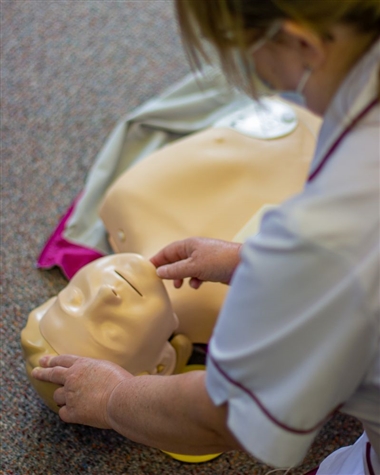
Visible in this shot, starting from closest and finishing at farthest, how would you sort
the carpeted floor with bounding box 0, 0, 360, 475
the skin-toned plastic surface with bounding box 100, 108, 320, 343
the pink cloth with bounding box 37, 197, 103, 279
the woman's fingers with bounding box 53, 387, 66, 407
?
the woman's fingers with bounding box 53, 387, 66, 407
the carpeted floor with bounding box 0, 0, 360, 475
the skin-toned plastic surface with bounding box 100, 108, 320, 343
the pink cloth with bounding box 37, 197, 103, 279

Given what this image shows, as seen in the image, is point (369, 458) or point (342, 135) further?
point (369, 458)

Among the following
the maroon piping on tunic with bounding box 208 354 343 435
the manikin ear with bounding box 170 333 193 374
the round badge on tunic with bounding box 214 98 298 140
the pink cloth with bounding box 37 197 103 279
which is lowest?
the manikin ear with bounding box 170 333 193 374

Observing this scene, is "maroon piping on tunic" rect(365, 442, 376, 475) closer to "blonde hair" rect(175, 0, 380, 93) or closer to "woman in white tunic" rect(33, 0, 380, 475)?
"woman in white tunic" rect(33, 0, 380, 475)

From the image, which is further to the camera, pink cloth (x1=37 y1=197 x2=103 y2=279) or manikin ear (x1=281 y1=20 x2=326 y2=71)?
pink cloth (x1=37 y1=197 x2=103 y2=279)

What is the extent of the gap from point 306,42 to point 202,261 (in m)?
0.49

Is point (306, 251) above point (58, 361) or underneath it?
above

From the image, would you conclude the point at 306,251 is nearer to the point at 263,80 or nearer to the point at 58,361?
the point at 263,80

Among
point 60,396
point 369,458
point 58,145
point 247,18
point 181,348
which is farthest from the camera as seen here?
point 58,145

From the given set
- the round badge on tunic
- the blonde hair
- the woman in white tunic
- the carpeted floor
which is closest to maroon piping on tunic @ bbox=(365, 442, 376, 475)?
the woman in white tunic

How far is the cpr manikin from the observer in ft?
3.15

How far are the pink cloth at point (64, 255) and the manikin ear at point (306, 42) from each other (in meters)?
0.84

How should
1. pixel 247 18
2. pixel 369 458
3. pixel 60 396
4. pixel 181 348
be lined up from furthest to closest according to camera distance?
pixel 181 348
pixel 60 396
pixel 369 458
pixel 247 18

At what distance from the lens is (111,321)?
A: 0.96 meters

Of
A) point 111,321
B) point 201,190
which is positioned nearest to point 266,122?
point 201,190
